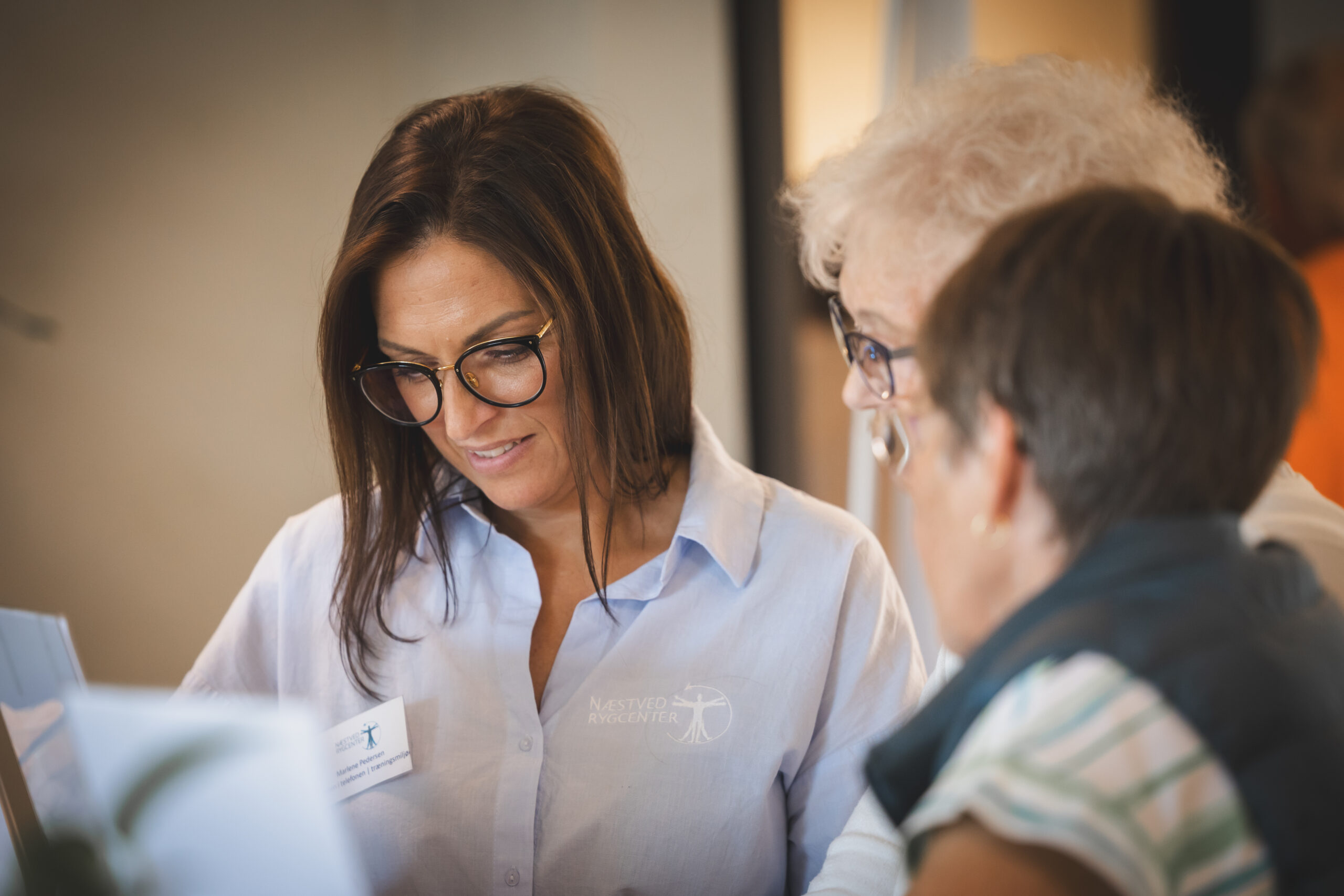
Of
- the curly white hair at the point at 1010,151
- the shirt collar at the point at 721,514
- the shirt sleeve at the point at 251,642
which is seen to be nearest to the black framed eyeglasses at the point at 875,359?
the curly white hair at the point at 1010,151

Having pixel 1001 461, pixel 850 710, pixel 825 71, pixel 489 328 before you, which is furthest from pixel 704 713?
pixel 825 71

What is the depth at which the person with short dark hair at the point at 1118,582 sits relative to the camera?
0.54 metres

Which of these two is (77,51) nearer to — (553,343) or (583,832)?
(553,343)

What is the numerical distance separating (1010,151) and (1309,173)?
1589 millimetres

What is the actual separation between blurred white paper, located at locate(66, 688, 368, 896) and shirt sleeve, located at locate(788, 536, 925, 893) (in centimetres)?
82

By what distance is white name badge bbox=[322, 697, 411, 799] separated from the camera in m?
1.27

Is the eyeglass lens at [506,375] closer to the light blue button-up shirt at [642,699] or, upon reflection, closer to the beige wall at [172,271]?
the light blue button-up shirt at [642,699]

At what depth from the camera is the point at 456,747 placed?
1266 mm

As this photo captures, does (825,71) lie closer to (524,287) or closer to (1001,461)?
(524,287)

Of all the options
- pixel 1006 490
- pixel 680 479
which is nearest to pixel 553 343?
pixel 680 479

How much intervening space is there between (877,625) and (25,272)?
1651 mm

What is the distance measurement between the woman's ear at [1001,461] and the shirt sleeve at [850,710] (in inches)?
26.7

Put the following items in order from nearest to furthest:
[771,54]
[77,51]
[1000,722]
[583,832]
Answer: [1000,722], [583,832], [77,51], [771,54]

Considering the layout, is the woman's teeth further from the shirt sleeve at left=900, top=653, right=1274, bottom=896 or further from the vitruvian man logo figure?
the shirt sleeve at left=900, top=653, right=1274, bottom=896
